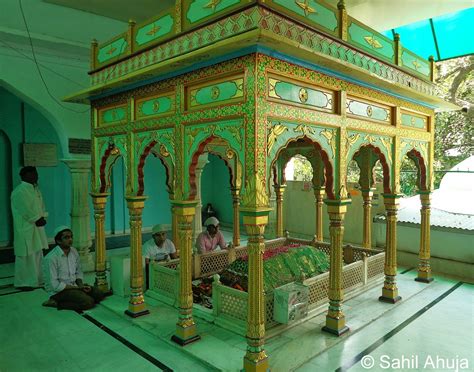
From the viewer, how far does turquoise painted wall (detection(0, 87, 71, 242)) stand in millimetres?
8516

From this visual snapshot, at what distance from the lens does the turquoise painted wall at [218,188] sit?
520 inches

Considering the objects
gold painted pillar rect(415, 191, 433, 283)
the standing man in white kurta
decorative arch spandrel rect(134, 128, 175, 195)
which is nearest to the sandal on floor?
the standing man in white kurta

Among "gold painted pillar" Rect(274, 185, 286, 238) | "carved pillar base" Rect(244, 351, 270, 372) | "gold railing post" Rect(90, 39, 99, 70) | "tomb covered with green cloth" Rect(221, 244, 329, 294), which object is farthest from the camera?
"gold painted pillar" Rect(274, 185, 286, 238)

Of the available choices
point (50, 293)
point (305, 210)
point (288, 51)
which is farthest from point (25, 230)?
point (305, 210)

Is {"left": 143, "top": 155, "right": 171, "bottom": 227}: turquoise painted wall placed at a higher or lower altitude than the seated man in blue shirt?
higher

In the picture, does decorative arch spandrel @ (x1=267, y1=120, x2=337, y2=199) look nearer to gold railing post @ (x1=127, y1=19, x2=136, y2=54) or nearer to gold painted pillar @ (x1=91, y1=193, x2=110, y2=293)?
gold railing post @ (x1=127, y1=19, x2=136, y2=54)

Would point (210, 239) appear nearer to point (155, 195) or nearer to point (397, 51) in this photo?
point (397, 51)

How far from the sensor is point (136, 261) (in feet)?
16.1

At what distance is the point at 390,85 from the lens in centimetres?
451

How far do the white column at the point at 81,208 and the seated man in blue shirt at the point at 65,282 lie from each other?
5.63 feet

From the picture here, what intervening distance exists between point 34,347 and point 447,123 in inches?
514

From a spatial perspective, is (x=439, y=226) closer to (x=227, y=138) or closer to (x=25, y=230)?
(x=227, y=138)

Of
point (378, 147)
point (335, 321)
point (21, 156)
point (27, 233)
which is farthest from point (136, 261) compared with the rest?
point (21, 156)

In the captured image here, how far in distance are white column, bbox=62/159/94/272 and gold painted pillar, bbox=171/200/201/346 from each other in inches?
144
